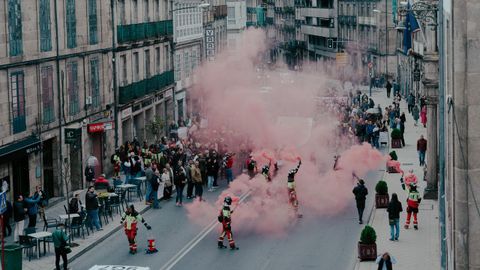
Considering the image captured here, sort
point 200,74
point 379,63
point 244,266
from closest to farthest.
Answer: point 244,266 → point 200,74 → point 379,63

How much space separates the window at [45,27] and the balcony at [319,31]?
281 ft

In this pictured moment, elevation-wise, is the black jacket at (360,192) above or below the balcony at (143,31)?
below

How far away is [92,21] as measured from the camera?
47.8 meters

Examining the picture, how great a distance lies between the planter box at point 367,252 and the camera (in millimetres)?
29391

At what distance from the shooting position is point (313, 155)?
1842 inches

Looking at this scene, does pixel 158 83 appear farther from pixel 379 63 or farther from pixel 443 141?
pixel 379 63

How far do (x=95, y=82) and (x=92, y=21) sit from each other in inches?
103

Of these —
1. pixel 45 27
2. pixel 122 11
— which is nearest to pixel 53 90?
pixel 45 27

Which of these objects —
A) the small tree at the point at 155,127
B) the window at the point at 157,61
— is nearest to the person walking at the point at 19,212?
the small tree at the point at 155,127

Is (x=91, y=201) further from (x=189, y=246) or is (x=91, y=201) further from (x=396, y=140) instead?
(x=396, y=140)

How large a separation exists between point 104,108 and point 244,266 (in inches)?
842

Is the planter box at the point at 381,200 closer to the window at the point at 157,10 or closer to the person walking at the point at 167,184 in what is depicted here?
the person walking at the point at 167,184

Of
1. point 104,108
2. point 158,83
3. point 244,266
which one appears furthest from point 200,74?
point 244,266

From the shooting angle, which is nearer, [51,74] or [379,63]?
[51,74]
